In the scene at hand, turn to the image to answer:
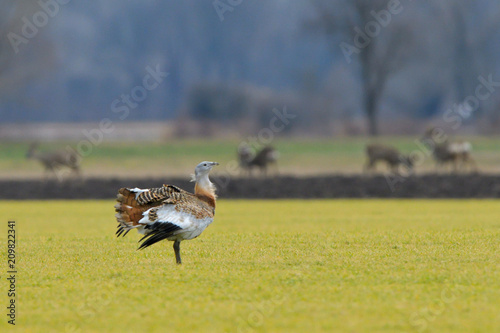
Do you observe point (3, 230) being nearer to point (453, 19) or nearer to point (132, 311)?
point (132, 311)

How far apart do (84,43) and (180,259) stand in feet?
324

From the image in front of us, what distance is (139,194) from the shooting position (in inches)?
418

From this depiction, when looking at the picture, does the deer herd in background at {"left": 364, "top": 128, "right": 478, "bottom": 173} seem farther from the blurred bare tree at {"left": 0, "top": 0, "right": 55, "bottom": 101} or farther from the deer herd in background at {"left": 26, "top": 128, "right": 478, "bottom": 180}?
the blurred bare tree at {"left": 0, "top": 0, "right": 55, "bottom": 101}

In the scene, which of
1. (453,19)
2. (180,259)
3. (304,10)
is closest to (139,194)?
(180,259)

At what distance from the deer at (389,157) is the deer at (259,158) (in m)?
3.77

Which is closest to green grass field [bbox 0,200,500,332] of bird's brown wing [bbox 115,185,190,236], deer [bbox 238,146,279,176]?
bird's brown wing [bbox 115,185,190,236]

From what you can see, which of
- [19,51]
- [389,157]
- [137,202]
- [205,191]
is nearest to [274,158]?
[389,157]

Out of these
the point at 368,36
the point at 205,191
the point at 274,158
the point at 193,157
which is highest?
the point at 368,36

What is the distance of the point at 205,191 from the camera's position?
11.0m

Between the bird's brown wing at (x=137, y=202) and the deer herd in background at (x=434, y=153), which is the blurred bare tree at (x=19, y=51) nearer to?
the deer herd in background at (x=434, y=153)

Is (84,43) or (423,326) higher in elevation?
(84,43)

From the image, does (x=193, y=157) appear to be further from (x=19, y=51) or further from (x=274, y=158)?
(x=19, y=51)

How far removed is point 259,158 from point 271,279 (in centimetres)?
2150

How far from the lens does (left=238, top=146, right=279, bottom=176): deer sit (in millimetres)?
31016
